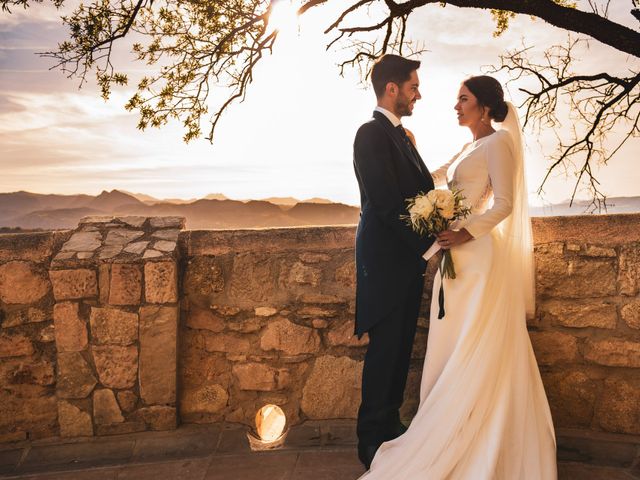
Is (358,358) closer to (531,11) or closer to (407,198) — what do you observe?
(407,198)

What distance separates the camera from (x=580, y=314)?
3.37 metres

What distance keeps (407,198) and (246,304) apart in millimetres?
1338

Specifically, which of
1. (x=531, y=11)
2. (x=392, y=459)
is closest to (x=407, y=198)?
(x=392, y=459)

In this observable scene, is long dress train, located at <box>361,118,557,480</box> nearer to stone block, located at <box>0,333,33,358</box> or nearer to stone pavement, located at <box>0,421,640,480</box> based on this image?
stone pavement, located at <box>0,421,640,480</box>

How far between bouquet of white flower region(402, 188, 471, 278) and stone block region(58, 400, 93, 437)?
235 cm

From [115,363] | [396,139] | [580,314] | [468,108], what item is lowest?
[115,363]

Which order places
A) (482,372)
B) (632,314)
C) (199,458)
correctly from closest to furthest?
(482,372), (199,458), (632,314)

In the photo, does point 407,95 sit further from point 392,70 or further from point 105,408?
point 105,408

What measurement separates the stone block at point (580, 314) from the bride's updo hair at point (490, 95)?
127 cm

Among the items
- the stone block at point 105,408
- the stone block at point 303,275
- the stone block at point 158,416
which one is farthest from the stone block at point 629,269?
the stone block at point 105,408

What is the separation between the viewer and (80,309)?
3.39m

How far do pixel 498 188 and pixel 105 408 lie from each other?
268cm

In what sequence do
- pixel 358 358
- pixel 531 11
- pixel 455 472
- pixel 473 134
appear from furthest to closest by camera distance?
pixel 531 11 → pixel 358 358 → pixel 473 134 → pixel 455 472

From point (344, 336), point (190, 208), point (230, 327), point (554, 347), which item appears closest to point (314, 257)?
point (344, 336)
